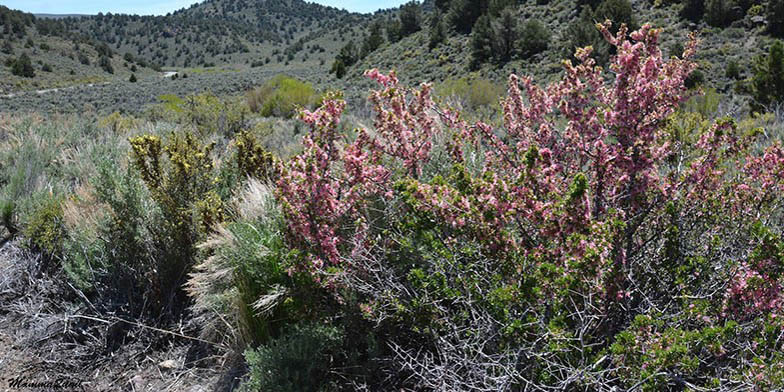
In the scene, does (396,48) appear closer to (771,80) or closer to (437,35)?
(437,35)

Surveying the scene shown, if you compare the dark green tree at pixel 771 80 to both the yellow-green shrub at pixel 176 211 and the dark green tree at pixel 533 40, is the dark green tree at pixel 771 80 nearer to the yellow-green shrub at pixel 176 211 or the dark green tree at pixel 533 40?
the yellow-green shrub at pixel 176 211

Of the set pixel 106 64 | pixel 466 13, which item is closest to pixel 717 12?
pixel 466 13

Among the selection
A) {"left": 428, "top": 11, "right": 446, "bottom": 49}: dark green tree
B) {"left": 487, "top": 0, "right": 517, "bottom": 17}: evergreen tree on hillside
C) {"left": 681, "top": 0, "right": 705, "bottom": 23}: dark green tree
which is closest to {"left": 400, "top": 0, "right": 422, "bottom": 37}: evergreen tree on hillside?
{"left": 428, "top": 11, "right": 446, "bottom": 49}: dark green tree

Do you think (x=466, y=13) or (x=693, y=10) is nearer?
(x=693, y=10)

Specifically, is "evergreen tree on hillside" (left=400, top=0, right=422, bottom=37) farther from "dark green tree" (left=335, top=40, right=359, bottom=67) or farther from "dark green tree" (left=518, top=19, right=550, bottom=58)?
"dark green tree" (left=518, top=19, right=550, bottom=58)

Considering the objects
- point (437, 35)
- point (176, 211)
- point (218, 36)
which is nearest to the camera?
point (176, 211)

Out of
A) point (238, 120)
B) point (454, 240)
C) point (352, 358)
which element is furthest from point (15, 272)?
point (238, 120)

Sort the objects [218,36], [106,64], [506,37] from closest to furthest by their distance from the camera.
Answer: [506,37] < [106,64] < [218,36]

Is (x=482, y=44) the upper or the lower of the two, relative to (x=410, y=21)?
lower

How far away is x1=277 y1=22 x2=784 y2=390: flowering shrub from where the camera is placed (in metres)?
2.07

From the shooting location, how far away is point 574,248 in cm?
215

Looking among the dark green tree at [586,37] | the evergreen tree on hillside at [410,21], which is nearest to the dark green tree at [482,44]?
the dark green tree at [586,37]

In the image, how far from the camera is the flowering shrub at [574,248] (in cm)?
207

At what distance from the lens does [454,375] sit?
215cm
